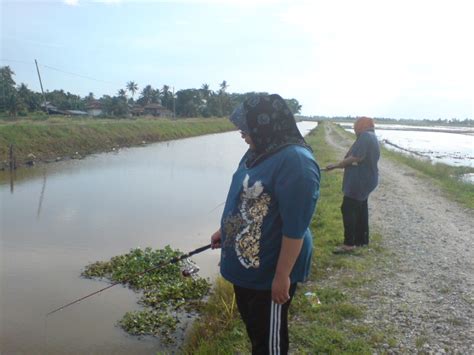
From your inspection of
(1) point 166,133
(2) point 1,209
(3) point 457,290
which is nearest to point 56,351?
(3) point 457,290

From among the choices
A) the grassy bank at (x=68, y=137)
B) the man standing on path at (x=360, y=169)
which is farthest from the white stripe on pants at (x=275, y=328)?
the grassy bank at (x=68, y=137)

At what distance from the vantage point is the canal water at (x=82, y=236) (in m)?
4.79

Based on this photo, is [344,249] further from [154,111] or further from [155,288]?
[154,111]

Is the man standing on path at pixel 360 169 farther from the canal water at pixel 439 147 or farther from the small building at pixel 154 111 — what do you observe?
the small building at pixel 154 111

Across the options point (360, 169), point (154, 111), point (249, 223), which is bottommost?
point (360, 169)

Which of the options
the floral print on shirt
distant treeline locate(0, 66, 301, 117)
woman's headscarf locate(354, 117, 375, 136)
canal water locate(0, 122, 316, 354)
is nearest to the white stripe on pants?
the floral print on shirt

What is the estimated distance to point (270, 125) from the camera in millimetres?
2213

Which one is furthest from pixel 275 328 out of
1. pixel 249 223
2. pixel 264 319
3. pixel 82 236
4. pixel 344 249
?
pixel 82 236

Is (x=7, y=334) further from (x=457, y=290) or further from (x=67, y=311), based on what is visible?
(x=457, y=290)

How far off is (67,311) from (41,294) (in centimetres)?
70

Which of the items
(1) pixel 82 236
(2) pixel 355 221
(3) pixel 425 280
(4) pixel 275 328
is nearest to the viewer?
(4) pixel 275 328

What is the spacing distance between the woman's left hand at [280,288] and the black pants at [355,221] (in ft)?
11.7

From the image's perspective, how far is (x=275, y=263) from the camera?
7.27 feet

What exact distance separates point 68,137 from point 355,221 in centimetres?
2149
